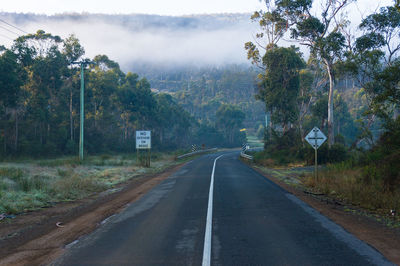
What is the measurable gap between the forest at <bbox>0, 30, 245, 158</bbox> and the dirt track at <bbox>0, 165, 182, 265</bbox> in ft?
77.5

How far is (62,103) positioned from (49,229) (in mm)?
47478

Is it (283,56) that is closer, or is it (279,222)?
(279,222)

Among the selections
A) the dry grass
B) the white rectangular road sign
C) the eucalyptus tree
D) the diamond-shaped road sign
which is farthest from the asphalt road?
the eucalyptus tree

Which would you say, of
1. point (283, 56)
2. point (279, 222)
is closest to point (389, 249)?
point (279, 222)

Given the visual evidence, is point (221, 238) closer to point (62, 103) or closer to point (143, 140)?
point (143, 140)

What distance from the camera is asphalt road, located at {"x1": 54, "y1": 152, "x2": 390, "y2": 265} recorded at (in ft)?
19.6

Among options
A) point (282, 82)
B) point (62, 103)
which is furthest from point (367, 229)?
point (62, 103)

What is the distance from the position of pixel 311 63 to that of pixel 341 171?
110 feet

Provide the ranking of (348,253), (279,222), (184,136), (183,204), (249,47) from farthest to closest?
(184,136) → (249,47) → (183,204) → (279,222) → (348,253)

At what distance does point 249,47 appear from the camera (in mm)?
46469

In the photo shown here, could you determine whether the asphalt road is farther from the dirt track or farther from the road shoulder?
the dirt track

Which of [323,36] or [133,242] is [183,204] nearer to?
[133,242]

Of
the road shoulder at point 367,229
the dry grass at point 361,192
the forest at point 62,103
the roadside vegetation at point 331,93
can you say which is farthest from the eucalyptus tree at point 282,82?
the road shoulder at point 367,229

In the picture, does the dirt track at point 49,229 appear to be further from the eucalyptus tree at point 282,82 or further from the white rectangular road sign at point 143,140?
the eucalyptus tree at point 282,82
